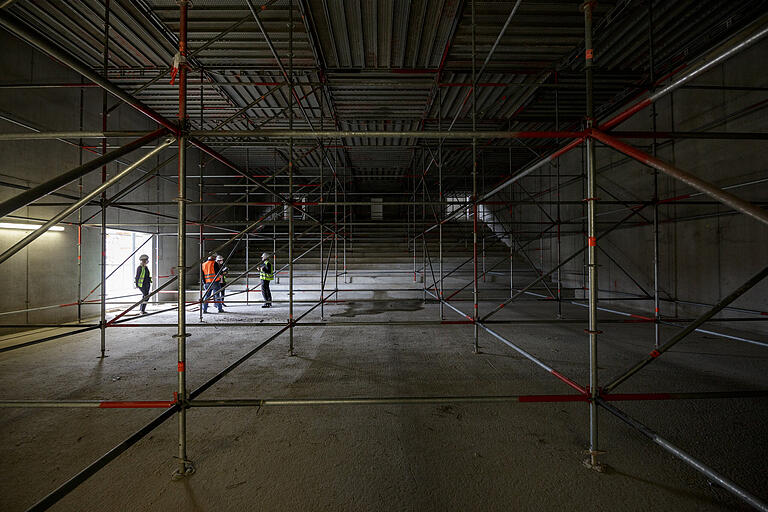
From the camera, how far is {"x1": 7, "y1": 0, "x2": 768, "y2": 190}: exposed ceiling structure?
479 cm

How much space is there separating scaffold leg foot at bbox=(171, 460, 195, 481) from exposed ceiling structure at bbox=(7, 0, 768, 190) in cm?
489

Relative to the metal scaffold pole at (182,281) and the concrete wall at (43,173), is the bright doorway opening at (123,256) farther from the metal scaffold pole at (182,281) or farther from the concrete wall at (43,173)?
the metal scaffold pole at (182,281)

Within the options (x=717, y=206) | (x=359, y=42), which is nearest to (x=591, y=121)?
(x=359, y=42)

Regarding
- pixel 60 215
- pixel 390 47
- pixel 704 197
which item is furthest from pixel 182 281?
pixel 704 197

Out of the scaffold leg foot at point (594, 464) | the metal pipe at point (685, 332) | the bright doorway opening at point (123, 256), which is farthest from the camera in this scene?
the bright doorway opening at point (123, 256)

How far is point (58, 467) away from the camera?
2365 mm

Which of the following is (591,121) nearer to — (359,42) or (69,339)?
(359,42)

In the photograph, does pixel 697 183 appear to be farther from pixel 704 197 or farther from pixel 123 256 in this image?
pixel 123 256

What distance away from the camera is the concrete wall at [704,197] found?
568 centimetres

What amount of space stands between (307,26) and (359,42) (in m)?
0.92

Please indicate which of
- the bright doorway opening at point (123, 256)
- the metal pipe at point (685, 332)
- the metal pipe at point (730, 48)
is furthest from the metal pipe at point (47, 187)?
the bright doorway opening at point (123, 256)

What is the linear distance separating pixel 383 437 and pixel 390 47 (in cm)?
603

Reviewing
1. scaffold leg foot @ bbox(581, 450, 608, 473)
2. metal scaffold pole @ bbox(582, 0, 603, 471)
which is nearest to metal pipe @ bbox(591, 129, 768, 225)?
metal scaffold pole @ bbox(582, 0, 603, 471)

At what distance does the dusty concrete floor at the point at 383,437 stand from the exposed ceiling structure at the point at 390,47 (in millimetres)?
4080
